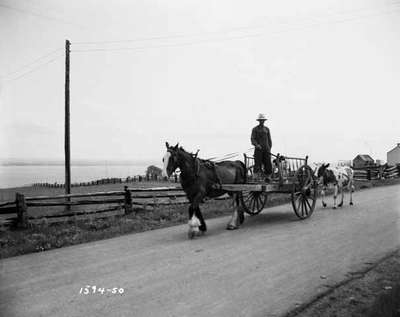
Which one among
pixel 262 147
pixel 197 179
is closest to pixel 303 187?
pixel 262 147

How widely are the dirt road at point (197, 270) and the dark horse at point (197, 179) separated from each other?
0.45 metres

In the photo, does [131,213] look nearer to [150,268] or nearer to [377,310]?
[150,268]

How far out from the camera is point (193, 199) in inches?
343

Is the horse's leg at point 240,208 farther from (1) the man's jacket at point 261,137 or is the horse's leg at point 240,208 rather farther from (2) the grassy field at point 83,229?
(2) the grassy field at point 83,229

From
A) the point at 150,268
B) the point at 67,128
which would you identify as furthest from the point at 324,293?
the point at 67,128

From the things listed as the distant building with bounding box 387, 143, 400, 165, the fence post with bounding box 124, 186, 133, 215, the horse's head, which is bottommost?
the fence post with bounding box 124, 186, 133, 215

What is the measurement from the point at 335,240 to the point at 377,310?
3745 millimetres

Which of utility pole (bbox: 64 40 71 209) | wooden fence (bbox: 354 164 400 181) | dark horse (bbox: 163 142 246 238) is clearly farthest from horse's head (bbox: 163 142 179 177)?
wooden fence (bbox: 354 164 400 181)

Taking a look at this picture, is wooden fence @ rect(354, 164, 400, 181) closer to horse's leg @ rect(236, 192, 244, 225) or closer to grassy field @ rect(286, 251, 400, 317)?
horse's leg @ rect(236, 192, 244, 225)

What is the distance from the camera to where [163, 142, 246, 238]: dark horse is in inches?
330

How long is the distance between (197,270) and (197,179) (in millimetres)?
3371

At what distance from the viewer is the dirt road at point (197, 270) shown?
4.46m

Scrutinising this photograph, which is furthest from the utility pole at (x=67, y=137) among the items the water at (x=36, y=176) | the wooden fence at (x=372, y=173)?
the wooden fence at (x=372, y=173)

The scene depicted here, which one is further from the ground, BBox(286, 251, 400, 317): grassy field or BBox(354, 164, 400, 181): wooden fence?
BBox(354, 164, 400, 181): wooden fence
